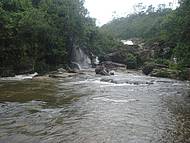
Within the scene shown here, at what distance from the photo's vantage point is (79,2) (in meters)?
54.9

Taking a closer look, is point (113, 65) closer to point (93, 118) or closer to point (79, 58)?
point (79, 58)

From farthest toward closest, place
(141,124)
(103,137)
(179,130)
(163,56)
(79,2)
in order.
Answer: (163,56) < (79,2) < (141,124) < (179,130) < (103,137)

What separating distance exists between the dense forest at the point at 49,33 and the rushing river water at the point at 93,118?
9241 millimetres

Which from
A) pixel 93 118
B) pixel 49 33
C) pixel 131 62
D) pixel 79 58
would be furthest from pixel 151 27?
pixel 93 118

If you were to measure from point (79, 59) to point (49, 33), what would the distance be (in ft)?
40.0

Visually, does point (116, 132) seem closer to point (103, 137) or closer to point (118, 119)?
point (103, 137)

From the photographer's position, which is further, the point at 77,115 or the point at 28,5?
the point at 28,5

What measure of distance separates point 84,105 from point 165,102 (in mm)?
4754

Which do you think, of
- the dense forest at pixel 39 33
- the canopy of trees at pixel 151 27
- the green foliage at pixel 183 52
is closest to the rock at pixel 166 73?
the canopy of trees at pixel 151 27

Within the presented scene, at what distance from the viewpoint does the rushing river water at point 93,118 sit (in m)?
11.5

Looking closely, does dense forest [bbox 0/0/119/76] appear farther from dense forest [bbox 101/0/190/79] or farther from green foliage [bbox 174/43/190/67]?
green foliage [bbox 174/43/190/67]

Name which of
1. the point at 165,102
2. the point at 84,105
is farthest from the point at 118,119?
the point at 165,102

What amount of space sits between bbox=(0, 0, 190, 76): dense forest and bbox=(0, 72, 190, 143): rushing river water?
924cm

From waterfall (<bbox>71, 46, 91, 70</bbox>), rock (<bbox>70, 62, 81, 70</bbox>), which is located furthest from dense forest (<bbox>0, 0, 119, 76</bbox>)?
waterfall (<bbox>71, 46, 91, 70</bbox>)
